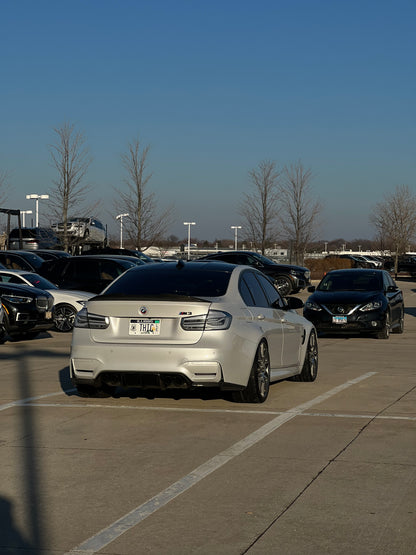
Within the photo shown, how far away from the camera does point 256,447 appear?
7348 mm

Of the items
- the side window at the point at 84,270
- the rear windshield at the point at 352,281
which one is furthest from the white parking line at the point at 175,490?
the side window at the point at 84,270

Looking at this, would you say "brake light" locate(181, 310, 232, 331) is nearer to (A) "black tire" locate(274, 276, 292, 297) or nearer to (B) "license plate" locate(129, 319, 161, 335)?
(B) "license plate" locate(129, 319, 161, 335)

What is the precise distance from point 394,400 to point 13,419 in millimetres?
4147

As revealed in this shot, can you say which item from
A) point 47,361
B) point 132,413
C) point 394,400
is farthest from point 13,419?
point 47,361

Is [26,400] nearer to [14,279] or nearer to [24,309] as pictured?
[24,309]

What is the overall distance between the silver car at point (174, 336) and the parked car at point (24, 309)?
347 inches

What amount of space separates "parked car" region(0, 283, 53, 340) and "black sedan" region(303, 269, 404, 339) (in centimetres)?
564

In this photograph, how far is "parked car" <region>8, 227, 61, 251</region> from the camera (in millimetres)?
→ 46812

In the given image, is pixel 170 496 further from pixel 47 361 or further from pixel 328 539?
pixel 47 361

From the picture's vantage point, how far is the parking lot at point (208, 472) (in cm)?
495

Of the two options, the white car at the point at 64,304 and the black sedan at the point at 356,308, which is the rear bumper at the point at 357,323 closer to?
the black sedan at the point at 356,308

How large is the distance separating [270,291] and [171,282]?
1866mm

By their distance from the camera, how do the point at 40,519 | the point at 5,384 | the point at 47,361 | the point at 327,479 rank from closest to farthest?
the point at 40,519 < the point at 327,479 < the point at 5,384 < the point at 47,361

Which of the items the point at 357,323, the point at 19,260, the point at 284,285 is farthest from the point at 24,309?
the point at 284,285
